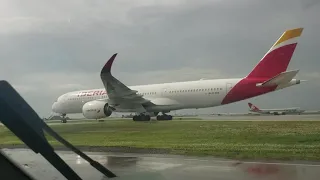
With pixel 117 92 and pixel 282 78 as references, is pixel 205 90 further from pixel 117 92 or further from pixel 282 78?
pixel 117 92

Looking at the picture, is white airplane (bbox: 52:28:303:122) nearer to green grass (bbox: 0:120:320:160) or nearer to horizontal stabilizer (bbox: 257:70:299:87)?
horizontal stabilizer (bbox: 257:70:299:87)

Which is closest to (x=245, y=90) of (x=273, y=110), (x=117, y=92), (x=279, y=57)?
(x=279, y=57)

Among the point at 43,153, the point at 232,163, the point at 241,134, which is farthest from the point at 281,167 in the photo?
the point at 241,134

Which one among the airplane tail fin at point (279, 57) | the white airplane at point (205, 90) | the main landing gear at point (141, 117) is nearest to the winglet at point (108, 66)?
the white airplane at point (205, 90)

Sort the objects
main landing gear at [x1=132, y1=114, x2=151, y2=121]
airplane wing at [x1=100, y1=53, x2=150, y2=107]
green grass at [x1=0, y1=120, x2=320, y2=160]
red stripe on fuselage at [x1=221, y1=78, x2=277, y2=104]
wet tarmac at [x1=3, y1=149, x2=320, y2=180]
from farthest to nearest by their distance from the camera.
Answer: main landing gear at [x1=132, y1=114, x2=151, y2=121] → airplane wing at [x1=100, y1=53, x2=150, y2=107] → red stripe on fuselage at [x1=221, y1=78, x2=277, y2=104] → green grass at [x1=0, y1=120, x2=320, y2=160] → wet tarmac at [x1=3, y1=149, x2=320, y2=180]

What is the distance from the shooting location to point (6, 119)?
9.79 ft

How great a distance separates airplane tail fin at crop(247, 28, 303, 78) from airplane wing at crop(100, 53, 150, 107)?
10.4 meters

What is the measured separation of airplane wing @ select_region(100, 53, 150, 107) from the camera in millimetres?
31797

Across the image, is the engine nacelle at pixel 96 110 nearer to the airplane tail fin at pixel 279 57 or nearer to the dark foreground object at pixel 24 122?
the airplane tail fin at pixel 279 57

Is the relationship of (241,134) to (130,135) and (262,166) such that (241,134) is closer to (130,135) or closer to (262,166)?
(130,135)

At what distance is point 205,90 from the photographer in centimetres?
3275

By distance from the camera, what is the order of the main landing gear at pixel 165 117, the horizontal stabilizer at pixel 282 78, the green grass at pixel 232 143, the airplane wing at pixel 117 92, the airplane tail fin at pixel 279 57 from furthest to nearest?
the main landing gear at pixel 165 117 → the airplane tail fin at pixel 279 57 → the airplane wing at pixel 117 92 → the horizontal stabilizer at pixel 282 78 → the green grass at pixel 232 143

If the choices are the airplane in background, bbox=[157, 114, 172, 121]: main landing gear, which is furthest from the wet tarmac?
the airplane in background

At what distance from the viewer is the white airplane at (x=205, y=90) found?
31.0 metres
